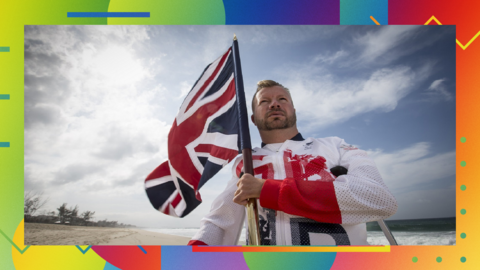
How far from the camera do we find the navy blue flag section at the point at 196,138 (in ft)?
6.63

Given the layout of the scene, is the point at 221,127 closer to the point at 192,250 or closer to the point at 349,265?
the point at 192,250

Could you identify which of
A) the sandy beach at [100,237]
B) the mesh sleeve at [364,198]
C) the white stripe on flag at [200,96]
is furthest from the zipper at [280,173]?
the sandy beach at [100,237]

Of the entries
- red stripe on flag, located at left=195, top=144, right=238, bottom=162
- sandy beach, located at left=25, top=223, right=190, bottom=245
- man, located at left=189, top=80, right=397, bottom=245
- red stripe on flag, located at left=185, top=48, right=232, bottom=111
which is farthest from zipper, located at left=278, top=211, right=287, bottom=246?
sandy beach, located at left=25, top=223, right=190, bottom=245

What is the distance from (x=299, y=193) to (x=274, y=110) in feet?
2.45

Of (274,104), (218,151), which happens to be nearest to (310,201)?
(218,151)

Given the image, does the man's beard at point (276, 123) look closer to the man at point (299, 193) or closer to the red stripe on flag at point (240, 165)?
the man at point (299, 193)

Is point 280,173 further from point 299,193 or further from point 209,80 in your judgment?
point 209,80

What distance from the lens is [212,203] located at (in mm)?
1963

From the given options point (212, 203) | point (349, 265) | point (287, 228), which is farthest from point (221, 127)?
point (349, 265)

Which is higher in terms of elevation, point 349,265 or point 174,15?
point 174,15

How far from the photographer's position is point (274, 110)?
2105mm

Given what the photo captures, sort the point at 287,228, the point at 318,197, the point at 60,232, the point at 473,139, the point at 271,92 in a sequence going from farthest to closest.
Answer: the point at 60,232, the point at 271,92, the point at 473,139, the point at 287,228, the point at 318,197

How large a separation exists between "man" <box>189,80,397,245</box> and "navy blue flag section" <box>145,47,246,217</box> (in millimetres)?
211

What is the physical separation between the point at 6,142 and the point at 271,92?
6.00 feet
